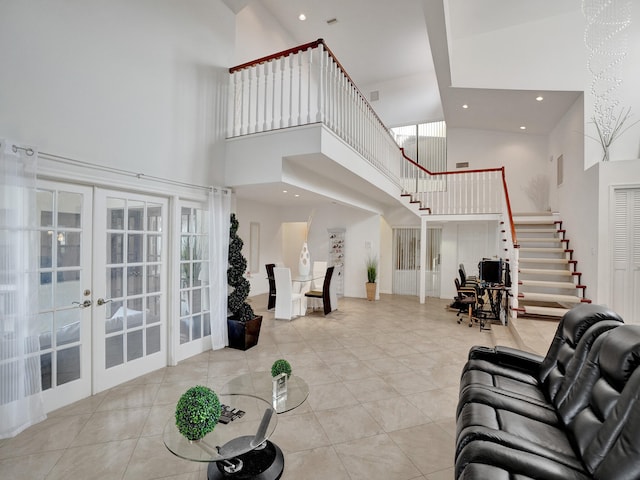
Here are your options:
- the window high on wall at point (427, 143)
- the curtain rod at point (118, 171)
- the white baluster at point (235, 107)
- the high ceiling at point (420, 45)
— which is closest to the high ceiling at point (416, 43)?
the high ceiling at point (420, 45)

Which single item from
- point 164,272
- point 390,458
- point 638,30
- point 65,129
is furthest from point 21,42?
point 638,30

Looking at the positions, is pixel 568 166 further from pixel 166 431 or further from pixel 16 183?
pixel 16 183

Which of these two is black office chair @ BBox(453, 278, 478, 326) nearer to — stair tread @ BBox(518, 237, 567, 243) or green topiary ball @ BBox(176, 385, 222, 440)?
stair tread @ BBox(518, 237, 567, 243)

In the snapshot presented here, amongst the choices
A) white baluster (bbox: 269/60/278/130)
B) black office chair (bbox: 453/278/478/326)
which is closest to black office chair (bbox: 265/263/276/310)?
white baluster (bbox: 269/60/278/130)

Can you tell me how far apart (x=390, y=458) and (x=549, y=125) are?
8679 mm

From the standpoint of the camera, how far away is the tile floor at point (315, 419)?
2.16 m

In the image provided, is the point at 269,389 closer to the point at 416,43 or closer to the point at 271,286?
the point at 271,286

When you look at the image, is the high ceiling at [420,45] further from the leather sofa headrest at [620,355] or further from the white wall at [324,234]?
the leather sofa headrest at [620,355]

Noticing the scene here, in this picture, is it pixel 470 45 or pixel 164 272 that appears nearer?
pixel 164 272

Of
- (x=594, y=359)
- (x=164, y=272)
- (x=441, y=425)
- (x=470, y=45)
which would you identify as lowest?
(x=441, y=425)

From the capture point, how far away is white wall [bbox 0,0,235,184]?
8.43 ft

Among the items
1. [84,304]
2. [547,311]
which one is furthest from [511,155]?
[84,304]

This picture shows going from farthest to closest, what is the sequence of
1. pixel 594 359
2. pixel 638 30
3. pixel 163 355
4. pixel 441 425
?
pixel 638 30 → pixel 163 355 → pixel 441 425 → pixel 594 359

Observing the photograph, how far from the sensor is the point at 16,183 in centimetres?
248
